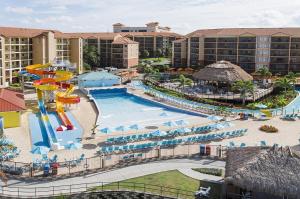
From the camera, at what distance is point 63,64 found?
6097 cm

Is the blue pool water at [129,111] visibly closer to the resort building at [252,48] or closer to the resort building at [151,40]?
the resort building at [252,48]

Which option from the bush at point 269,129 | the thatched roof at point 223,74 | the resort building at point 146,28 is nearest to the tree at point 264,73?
the thatched roof at point 223,74

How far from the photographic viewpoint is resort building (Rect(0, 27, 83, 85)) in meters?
59.2

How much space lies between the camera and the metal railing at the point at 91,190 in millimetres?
20003

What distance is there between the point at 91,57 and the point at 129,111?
4064 centimetres

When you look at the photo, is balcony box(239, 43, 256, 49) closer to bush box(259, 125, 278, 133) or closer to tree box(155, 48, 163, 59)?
tree box(155, 48, 163, 59)

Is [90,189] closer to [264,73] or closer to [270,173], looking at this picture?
[270,173]

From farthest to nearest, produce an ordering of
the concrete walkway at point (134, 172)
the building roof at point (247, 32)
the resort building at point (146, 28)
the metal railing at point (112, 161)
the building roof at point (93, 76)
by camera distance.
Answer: the resort building at point (146, 28), the building roof at point (247, 32), the building roof at point (93, 76), the metal railing at point (112, 161), the concrete walkway at point (134, 172)

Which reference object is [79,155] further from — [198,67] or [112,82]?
[198,67]

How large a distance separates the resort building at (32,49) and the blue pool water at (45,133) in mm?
21023

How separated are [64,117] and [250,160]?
2426 centimetres

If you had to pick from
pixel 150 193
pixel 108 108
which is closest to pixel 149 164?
pixel 150 193

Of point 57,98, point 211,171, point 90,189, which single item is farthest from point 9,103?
point 211,171

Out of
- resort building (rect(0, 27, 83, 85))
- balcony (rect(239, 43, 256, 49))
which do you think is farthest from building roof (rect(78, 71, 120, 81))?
balcony (rect(239, 43, 256, 49))
